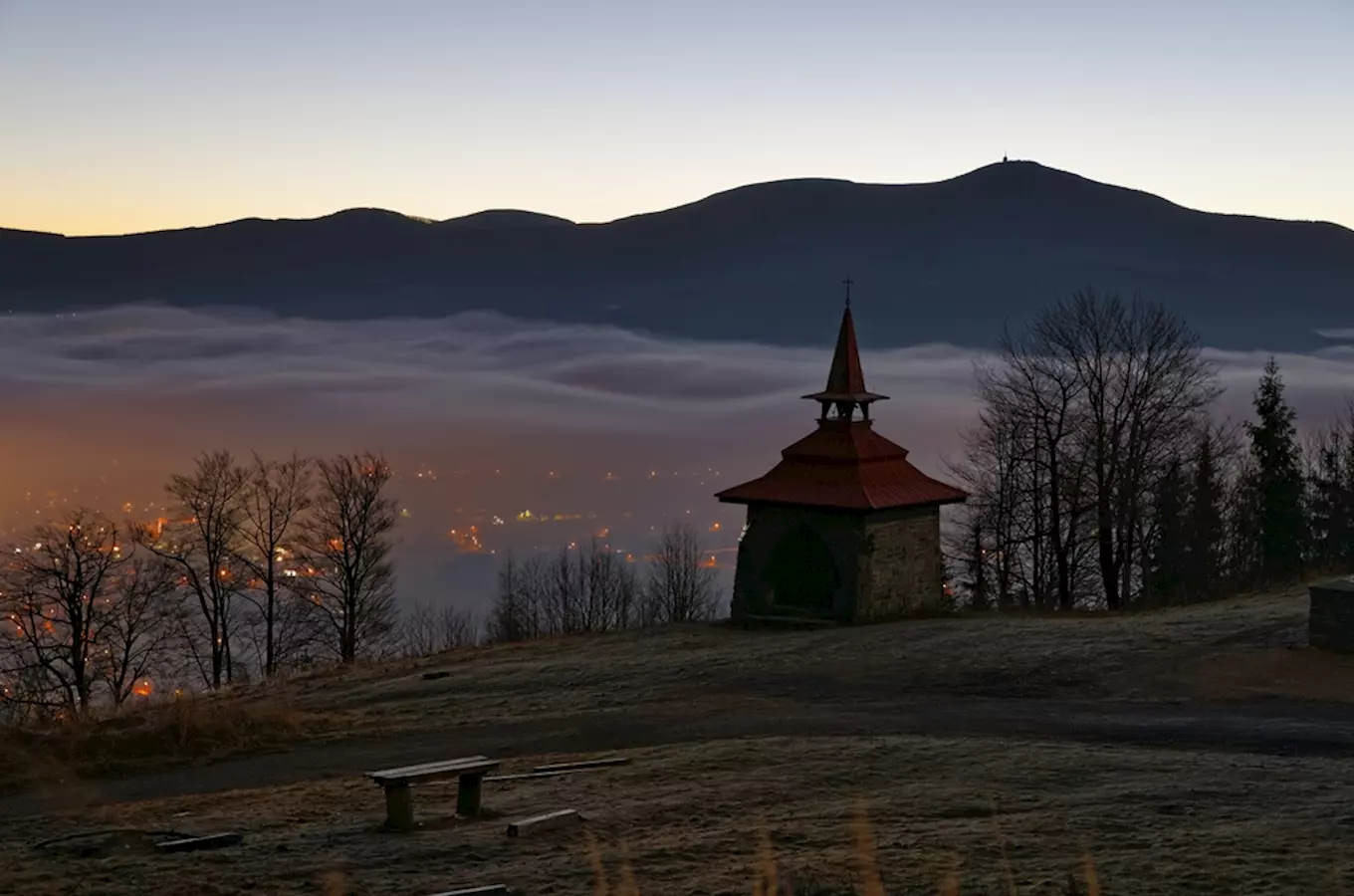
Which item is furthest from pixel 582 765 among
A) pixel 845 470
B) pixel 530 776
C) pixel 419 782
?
pixel 845 470

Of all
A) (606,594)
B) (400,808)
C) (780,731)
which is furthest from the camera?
(606,594)

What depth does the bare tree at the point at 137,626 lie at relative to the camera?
146 feet

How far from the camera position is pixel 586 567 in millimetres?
71250

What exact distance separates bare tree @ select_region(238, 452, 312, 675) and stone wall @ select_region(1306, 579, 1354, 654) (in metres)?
36.9

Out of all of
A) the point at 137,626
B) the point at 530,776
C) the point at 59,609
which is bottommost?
the point at 137,626

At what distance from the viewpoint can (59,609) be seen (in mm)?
46188

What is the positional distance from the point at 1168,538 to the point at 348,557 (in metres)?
30.1

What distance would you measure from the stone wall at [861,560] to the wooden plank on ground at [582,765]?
1595 centimetres

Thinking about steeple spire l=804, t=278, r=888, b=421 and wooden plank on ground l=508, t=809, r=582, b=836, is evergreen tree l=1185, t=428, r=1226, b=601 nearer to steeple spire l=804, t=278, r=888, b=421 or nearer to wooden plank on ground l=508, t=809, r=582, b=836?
steeple spire l=804, t=278, r=888, b=421

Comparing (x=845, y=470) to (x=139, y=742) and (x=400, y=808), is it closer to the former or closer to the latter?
(x=139, y=742)

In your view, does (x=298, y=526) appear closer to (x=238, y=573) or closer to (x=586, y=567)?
(x=238, y=573)

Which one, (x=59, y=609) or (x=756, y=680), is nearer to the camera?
(x=756, y=680)

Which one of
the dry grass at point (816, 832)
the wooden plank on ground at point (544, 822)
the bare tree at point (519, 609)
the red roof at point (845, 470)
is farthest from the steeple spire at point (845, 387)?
the wooden plank on ground at point (544, 822)

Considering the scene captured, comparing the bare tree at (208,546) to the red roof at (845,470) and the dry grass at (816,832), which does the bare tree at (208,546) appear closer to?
the red roof at (845,470)
